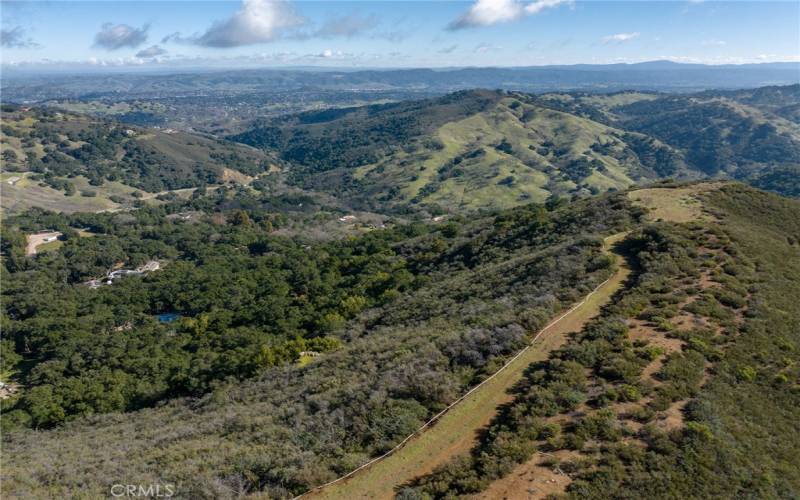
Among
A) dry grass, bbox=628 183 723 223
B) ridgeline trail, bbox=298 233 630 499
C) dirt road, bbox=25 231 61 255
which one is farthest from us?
dirt road, bbox=25 231 61 255

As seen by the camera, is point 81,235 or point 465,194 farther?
point 465,194

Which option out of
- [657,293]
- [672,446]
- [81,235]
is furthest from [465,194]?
[672,446]

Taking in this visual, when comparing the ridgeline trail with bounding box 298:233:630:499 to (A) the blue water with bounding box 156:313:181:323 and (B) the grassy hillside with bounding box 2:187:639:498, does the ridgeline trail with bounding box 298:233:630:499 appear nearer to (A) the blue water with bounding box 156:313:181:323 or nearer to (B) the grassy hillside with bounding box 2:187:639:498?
(B) the grassy hillside with bounding box 2:187:639:498

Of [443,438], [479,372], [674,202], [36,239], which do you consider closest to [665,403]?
[479,372]

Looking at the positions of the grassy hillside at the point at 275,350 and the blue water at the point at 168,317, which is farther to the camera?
the blue water at the point at 168,317

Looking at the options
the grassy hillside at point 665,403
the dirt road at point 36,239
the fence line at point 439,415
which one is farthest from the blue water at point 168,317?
the grassy hillside at point 665,403

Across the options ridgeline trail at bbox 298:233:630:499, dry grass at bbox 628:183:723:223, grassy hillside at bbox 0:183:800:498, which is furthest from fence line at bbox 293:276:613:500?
dry grass at bbox 628:183:723:223

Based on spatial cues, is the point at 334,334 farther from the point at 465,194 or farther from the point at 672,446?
the point at 465,194

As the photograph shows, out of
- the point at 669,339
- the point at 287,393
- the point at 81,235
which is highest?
the point at 669,339

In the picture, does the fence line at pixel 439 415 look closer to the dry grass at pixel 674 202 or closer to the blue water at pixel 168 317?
the dry grass at pixel 674 202
